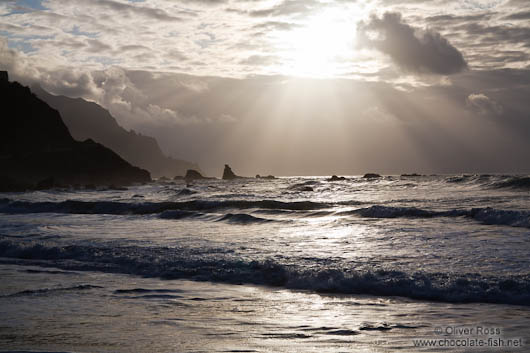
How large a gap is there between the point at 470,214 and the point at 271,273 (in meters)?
15.8

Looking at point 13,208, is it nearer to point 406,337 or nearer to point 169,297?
point 169,297

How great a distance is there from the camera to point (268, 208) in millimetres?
34219

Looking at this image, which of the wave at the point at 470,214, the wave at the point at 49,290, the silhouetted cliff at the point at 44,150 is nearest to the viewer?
the wave at the point at 49,290

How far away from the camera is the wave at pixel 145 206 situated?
34.8m

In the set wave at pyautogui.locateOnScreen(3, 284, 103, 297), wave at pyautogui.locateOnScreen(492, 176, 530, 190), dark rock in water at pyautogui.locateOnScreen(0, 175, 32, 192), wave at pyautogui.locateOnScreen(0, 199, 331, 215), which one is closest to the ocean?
wave at pyautogui.locateOnScreen(3, 284, 103, 297)

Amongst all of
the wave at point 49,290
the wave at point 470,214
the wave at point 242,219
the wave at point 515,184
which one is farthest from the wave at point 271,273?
the wave at point 515,184

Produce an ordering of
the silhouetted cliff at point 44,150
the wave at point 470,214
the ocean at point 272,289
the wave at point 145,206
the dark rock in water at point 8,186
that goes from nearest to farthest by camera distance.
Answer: the ocean at point 272,289
the wave at point 470,214
the wave at point 145,206
the dark rock in water at point 8,186
the silhouetted cliff at point 44,150

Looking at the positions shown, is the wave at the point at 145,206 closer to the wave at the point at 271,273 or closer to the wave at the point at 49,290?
the wave at the point at 271,273

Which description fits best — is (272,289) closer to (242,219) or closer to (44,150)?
(242,219)

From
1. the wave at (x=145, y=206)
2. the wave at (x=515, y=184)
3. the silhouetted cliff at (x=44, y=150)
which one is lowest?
the wave at (x=145, y=206)

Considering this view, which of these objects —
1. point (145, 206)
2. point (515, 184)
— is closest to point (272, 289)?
point (145, 206)

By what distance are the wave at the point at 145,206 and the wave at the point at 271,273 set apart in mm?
19370

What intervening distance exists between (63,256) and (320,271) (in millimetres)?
8457

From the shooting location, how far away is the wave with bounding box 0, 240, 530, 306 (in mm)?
9727
